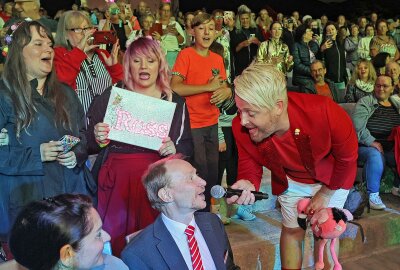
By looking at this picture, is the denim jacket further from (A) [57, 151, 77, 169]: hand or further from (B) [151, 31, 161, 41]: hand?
(A) [57, 151, 77, 169]: hand

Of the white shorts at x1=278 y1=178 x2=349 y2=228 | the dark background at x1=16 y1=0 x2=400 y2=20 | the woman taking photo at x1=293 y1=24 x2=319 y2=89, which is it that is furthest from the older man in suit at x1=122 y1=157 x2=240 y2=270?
the dark background at x1=16 y1=0 x2=400 y2=20

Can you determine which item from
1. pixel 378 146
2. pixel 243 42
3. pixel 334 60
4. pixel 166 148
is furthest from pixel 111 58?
pixel 334 60

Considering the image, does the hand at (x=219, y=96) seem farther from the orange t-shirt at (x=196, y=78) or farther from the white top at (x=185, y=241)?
the white top at (x=185, y=241)

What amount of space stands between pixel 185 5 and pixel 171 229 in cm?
1179

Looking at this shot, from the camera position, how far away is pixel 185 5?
1334 centimetres

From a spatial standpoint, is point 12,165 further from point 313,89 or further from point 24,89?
point 313,89

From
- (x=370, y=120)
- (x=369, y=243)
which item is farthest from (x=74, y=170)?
(x=370, y=120)

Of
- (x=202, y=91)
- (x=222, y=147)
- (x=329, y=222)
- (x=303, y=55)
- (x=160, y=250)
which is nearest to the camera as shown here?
(x=160, y=250)

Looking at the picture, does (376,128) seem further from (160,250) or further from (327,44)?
(160,250)

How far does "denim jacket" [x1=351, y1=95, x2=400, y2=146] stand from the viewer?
4645 mm

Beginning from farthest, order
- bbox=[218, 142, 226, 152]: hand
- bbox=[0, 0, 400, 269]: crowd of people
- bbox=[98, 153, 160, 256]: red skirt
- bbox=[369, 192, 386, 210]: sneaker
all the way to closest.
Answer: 1. bbox=[369, 192, 386, 210]: sneaker
2. bbox=[218, 142, 226, 152]: hand
3. bbox=[98, 153, 160, 256]: red skirt
4. bbox=[0, 0, 400, 269]: crowd of people

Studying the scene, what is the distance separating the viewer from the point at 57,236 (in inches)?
64.2

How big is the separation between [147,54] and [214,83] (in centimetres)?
91

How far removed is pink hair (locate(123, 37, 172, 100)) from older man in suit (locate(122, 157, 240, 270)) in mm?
656
